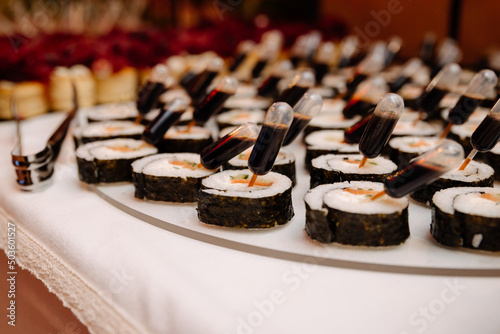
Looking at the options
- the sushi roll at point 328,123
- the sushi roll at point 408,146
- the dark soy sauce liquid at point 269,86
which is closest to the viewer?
the sushi roll at point 408,146

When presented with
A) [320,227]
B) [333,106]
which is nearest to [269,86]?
[333,106]

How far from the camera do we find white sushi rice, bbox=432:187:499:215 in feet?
4.09

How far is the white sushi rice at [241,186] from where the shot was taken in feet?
4.50

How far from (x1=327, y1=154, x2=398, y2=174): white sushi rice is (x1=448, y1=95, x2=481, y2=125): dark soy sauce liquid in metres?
0.28

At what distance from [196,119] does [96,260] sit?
2.46ft

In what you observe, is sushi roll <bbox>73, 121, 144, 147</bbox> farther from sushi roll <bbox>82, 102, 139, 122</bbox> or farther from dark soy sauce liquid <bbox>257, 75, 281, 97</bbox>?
dark soy sauce liquid <bbox>257, 75, 281, 97</bbox>

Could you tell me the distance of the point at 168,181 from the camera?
5.16ft

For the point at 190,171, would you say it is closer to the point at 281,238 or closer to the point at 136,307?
the point at 281,238

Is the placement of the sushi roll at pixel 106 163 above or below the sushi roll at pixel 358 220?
below

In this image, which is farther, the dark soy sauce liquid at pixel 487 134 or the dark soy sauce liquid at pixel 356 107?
the dark soy sauce liquid at pixel 356 107

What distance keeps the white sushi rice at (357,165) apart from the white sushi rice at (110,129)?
0.89m

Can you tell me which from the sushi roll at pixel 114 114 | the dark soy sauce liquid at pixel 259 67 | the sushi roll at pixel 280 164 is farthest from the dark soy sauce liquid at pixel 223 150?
the dark soy sauce liquid at pixel 259 67

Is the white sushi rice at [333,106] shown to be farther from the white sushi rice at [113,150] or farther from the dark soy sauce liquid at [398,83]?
the white sushi rice at [113,150]

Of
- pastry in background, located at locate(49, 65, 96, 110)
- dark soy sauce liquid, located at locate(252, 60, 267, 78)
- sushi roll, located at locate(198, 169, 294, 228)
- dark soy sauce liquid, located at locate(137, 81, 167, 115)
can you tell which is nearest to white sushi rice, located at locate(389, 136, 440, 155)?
sushi roll, located at locate(198, 169, 294, 228)
